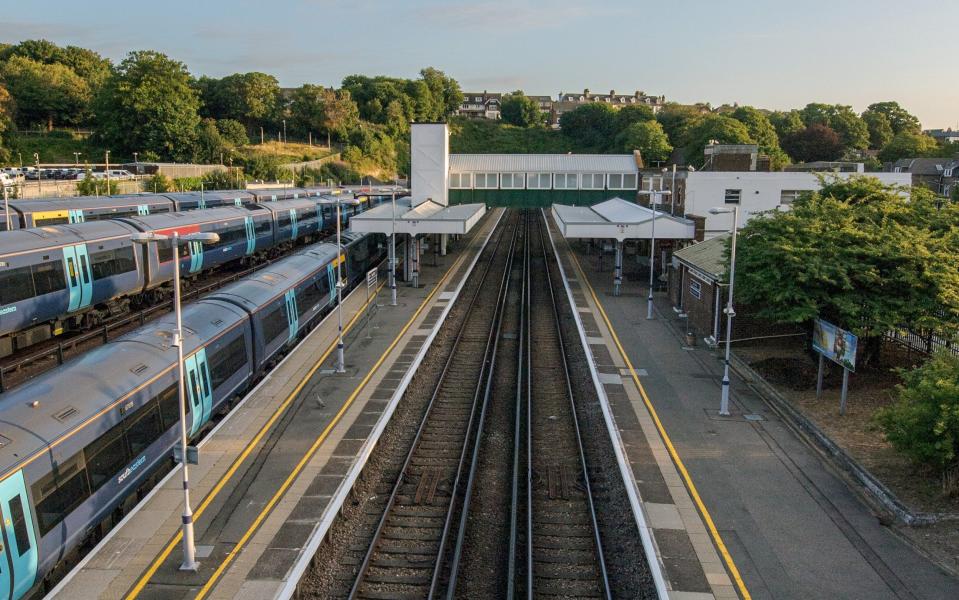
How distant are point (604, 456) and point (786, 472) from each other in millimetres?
4510

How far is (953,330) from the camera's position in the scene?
72.3 feet

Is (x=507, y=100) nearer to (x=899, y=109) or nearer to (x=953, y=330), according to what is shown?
(x=899, y=109)

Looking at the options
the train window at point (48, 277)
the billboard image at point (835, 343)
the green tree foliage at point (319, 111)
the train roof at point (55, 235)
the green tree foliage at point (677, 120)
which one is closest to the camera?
the billboard image at point (835, 343)

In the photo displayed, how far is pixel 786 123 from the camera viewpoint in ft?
420

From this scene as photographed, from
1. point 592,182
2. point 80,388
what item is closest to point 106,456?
Answer: point 80,388

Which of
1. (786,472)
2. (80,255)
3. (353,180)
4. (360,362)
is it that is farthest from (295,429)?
(353,180)

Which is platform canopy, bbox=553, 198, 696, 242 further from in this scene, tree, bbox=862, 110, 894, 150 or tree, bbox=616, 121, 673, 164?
tree, bbox=862, 110, 894, 150

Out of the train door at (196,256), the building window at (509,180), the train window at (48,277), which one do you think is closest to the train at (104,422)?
the train window at (48,277)

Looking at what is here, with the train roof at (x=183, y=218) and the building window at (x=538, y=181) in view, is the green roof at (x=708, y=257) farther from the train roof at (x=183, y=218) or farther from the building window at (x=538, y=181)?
the building window at (x=538, y=181)

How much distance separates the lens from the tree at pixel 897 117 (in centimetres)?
13788

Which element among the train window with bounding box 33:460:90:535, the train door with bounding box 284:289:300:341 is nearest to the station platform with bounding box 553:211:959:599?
the train window with bounding box 33:460:90:535

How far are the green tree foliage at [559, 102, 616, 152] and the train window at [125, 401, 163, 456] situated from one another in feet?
462

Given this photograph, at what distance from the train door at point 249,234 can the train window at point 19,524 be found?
1173 inches

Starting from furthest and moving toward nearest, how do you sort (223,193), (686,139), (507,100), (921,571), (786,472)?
(507,100), (686,139), (223,193), (786,472), (921,571)
